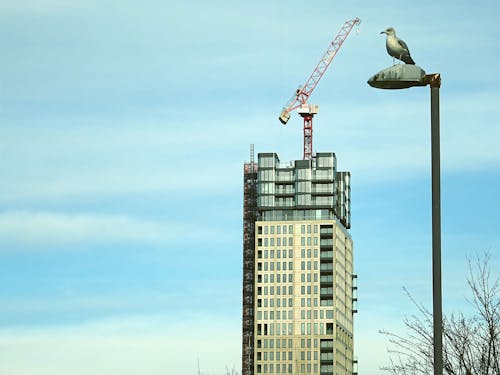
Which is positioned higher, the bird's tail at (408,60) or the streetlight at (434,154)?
the bird's tail at (408,60)

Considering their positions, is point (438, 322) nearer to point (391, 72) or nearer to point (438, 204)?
point (438, 204)

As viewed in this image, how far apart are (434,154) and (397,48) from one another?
2232 millimetres

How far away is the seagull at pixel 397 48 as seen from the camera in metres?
20.4

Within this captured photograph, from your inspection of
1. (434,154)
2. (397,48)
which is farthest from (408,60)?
(434,154)

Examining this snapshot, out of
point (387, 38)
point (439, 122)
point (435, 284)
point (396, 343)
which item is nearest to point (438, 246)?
point (435, 284)

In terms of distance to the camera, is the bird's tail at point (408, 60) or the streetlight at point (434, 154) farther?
the bird's tail at point (408, 60)

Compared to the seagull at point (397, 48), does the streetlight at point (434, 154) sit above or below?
below

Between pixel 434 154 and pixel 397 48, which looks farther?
pixel 397 48

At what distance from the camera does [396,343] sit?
3183cm

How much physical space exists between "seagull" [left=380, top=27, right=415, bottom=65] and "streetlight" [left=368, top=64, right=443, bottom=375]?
354mm

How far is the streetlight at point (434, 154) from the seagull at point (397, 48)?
13.9 inches

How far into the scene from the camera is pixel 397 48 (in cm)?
2045

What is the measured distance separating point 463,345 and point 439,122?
11119 mm

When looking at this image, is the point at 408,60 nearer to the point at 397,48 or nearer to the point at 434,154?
the point at 397,48
